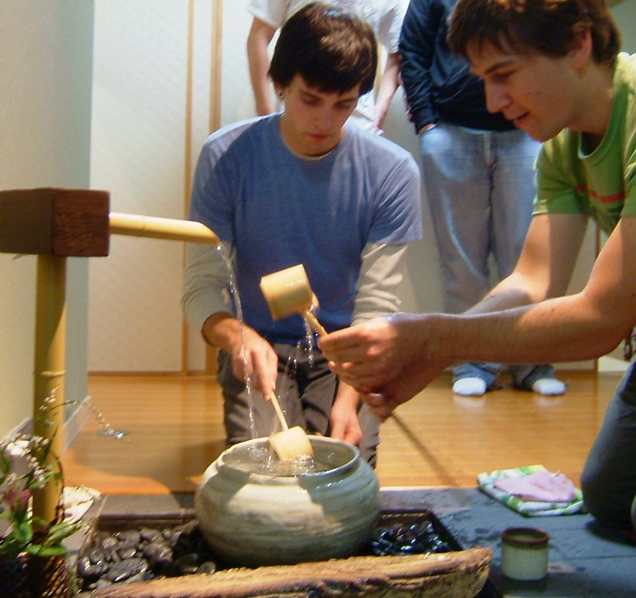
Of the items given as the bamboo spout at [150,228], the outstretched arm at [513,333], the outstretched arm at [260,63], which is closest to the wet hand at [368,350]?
the outstretched arm at [513,333]

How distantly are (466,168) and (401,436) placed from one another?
46.7 inches

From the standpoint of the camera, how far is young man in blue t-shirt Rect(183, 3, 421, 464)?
1.63 metres

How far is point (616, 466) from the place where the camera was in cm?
147

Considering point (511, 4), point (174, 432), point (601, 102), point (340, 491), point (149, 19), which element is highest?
point (149, 19)

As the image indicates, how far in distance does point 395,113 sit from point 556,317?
7.41ft

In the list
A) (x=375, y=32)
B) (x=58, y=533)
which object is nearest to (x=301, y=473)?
(x=58, y=533)

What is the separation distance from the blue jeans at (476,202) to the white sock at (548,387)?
8 cm

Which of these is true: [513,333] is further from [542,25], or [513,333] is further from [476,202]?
[476,202]

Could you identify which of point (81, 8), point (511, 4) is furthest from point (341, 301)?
point (81, 8)

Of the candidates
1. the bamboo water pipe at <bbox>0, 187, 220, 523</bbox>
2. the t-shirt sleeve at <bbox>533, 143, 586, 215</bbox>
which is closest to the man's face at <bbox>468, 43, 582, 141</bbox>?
the t-shirt sleeve at <bbox>533, 143, 586, 215</bbox>

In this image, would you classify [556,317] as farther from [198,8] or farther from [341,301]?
[198,8]

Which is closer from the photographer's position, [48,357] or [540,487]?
[48,357]

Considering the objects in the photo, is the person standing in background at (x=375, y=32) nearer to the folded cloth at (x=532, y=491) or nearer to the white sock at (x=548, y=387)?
the white sock at (x=548, y=387)

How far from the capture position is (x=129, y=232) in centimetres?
98
